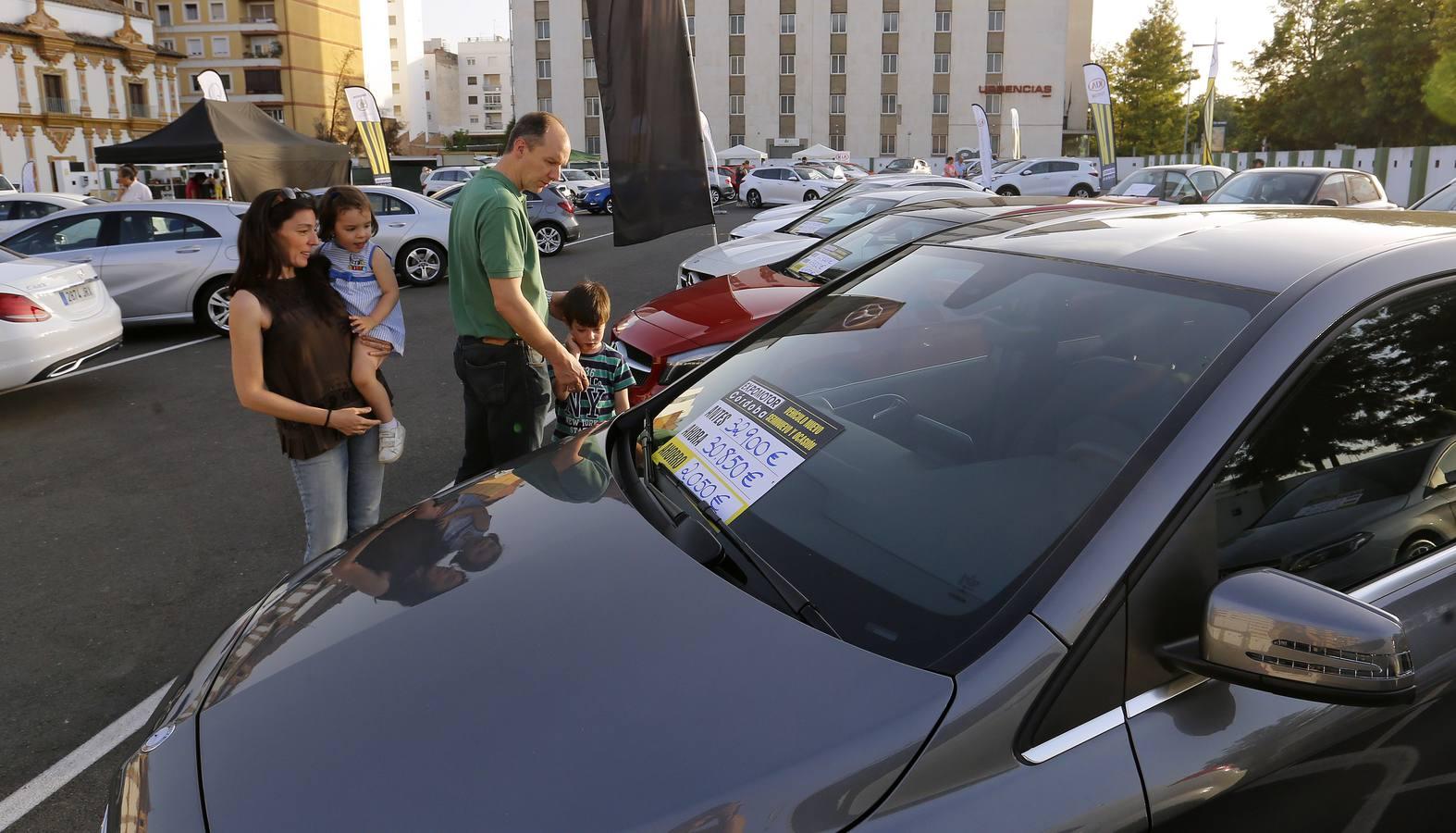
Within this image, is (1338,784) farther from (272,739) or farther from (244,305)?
(244,305)

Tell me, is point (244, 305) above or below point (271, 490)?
above

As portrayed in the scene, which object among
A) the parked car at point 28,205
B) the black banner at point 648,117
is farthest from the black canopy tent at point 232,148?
the black banner at point 648,117

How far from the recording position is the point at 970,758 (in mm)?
1376

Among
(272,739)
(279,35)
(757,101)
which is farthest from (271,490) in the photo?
(279,35)

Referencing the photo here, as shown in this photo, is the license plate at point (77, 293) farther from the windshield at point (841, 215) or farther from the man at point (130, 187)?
the man at point (130, 187)

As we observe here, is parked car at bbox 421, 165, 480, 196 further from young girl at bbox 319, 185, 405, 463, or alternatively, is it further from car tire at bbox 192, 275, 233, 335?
young girl at bbox 319, 185, 405, 463

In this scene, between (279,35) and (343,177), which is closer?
(343,177)

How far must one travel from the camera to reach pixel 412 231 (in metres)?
13.9

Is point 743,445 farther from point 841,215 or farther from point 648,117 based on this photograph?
point 841,215

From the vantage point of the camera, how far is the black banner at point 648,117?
207 inches

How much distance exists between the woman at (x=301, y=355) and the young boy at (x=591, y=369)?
76 centimetres

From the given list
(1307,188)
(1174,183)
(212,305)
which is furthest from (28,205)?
(1174,183)

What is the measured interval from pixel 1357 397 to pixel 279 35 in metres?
89.8

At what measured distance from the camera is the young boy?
396 centimetres
